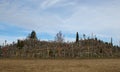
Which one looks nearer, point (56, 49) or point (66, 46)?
point (56, 49)

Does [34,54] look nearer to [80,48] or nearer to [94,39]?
[80,48]

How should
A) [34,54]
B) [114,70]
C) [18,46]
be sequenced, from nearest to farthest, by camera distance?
[114,70], [34,54], [18,46]

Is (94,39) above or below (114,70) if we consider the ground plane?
above

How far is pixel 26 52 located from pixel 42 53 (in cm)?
342

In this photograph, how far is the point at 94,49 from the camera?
48.6m

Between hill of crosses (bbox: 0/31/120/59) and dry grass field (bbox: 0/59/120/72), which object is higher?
hill of crosses (bbox: 0/31/120/59)

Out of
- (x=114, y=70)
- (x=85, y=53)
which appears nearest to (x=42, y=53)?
(x=85, y=53)

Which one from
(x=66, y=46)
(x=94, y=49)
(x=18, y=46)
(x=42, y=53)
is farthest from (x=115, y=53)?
(x=18, y=46)

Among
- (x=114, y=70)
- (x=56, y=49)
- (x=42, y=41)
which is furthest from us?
(x=42, y=41)

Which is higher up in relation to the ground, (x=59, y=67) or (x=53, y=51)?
(x=53, y=51)

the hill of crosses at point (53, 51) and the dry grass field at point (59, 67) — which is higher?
the hill of crosses at point (53, 51)

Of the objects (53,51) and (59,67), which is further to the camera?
(53,51)

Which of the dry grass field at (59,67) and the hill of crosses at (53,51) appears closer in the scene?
the dry grass field at (59,67)

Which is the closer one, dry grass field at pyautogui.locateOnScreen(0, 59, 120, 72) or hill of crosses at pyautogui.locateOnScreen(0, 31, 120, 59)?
dry grass field at pyautogui.locateOnScreen(0, 59, 120, 72)
